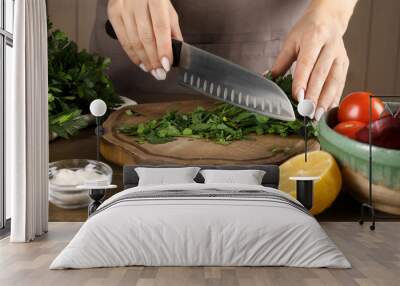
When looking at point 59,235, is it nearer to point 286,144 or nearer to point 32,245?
point 32,245

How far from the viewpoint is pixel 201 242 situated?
2.73 m

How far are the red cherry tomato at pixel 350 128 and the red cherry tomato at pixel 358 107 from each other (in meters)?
0.05

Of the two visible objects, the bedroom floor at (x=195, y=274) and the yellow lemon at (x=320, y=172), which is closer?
the bedroom floor at (x=195, y=274)

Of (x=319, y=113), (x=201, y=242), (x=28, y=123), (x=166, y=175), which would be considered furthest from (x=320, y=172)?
(x=28, y=123)

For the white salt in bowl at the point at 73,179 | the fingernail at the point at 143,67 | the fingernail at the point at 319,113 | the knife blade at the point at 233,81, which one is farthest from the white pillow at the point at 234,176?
the fingernail at the point at 143,67

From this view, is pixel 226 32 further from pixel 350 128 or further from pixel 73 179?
pixel 73 179

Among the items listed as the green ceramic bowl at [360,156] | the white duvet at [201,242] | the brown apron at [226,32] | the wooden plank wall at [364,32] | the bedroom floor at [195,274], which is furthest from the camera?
the wooden plank wall at [364,32]

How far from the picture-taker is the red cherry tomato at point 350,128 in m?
3.86

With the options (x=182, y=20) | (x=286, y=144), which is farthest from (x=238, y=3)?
(x=286, y=144)

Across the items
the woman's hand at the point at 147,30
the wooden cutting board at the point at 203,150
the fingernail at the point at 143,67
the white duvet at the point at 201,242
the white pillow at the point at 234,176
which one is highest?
the woman's hand at the point at 147,30

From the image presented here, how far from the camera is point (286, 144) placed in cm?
387

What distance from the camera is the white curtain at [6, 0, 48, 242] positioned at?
11.2 feet

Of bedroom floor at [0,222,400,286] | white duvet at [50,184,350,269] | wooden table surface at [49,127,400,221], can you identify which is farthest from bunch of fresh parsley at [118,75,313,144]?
white duvet at [50,184,350,269]

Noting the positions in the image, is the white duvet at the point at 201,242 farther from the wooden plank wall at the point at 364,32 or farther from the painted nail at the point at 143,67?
the wooden plank wall at the point at 364,32
